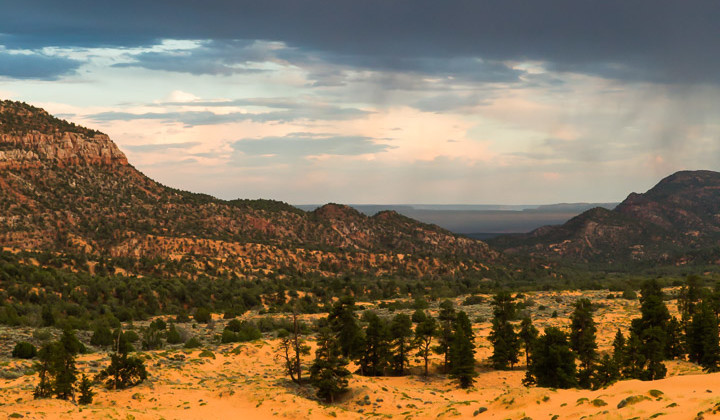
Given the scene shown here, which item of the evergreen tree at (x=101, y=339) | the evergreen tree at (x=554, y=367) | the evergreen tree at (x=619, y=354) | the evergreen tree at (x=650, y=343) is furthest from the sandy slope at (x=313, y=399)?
the evergreen tree at (x=101, y=339)

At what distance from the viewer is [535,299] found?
90688 mm

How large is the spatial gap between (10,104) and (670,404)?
153 m

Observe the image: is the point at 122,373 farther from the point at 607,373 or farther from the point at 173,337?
the point at 607,373

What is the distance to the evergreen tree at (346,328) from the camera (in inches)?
1704

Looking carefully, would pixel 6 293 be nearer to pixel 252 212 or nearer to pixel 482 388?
pixel 482 388

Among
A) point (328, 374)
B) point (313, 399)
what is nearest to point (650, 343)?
point (328, 374)

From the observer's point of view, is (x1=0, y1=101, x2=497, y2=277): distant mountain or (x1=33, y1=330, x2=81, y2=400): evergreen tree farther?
(x1=0, y1=101, x2=497, y2=277): distant mountain

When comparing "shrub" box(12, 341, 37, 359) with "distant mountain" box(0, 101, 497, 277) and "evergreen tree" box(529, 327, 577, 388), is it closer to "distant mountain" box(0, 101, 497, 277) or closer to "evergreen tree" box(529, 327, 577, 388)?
"evergreen tree" box(529, 327, 577, 388)

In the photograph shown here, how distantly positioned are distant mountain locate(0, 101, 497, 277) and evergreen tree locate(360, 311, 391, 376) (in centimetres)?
6647

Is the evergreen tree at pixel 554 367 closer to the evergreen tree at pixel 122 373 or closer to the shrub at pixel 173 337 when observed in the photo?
the evergreen tree at pixel 122 373

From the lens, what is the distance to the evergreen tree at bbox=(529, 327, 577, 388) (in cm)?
3862

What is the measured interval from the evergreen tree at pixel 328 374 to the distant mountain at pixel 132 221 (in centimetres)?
7182

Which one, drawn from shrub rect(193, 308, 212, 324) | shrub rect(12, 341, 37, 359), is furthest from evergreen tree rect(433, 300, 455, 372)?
shrub rect(193, 308, 212, 324)

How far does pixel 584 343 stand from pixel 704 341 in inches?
395
